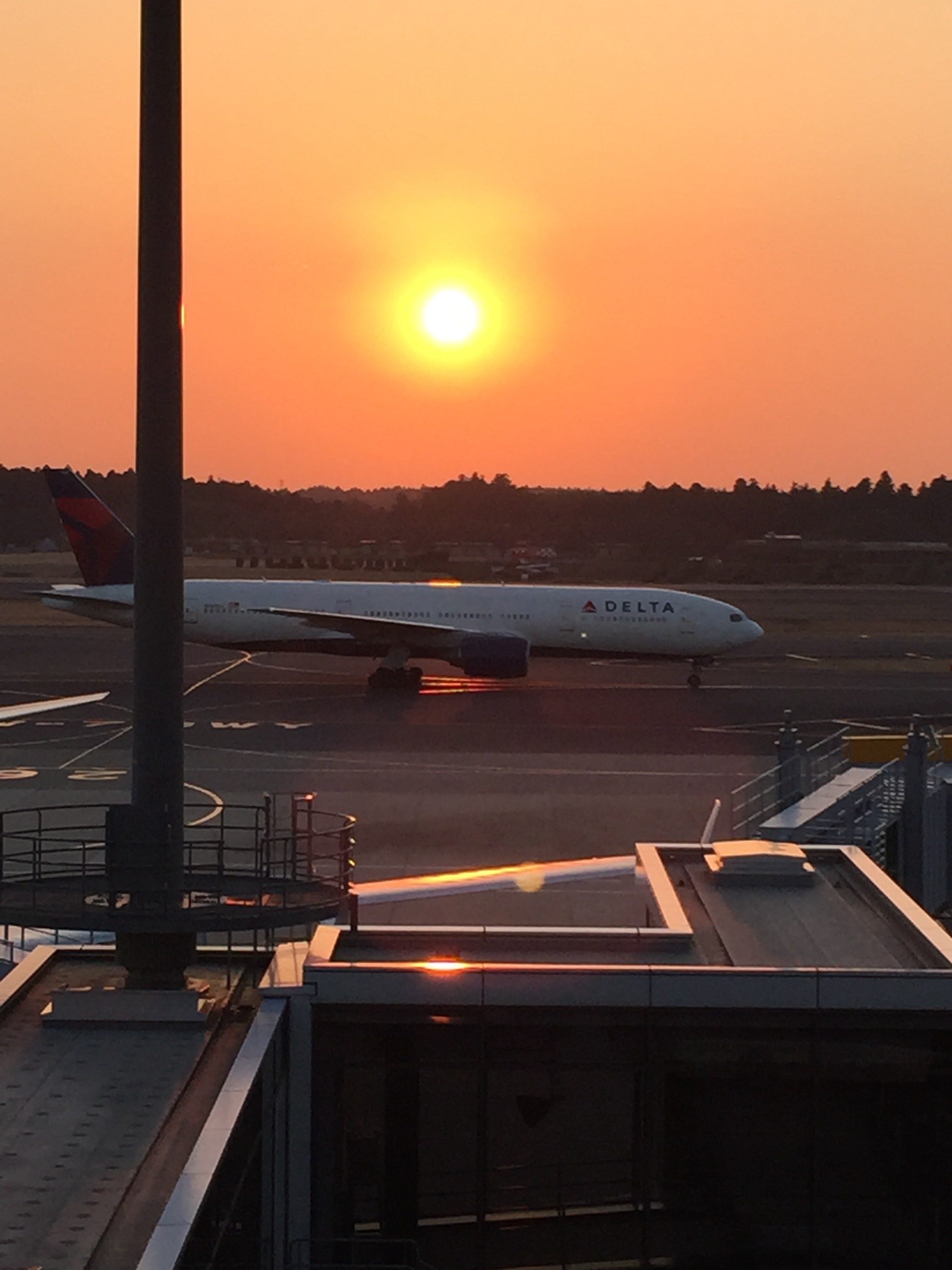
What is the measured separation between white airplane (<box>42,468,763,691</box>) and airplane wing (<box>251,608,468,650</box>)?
0.04m

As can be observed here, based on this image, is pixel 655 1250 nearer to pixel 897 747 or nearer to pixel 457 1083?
pixel 457 1083

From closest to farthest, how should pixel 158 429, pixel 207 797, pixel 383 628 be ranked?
pixel 158 429, pixel 207 797, pixel 383 628

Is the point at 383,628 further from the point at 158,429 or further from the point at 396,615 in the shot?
the point at 158,429

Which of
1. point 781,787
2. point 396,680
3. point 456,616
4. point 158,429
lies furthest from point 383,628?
point 158,429

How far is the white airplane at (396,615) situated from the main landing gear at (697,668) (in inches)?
12.1

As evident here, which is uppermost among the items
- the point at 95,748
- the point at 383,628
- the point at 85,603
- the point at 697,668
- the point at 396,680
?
the point at 85,603

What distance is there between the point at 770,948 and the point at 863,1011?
2.03 metres

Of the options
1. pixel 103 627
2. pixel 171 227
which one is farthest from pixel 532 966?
pixel 103 627

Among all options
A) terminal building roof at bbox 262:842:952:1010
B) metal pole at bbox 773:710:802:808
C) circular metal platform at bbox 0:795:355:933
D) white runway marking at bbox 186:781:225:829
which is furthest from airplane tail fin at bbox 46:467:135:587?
circular metal platform at bbox 0:795:355:933

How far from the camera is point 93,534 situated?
60.8 metres

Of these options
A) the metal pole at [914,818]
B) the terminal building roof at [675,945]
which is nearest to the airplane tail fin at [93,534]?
the metal pole at [914,818]

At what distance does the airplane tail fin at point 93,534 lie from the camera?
2383 inches

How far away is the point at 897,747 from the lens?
107 ft

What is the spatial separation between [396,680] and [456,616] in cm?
345
